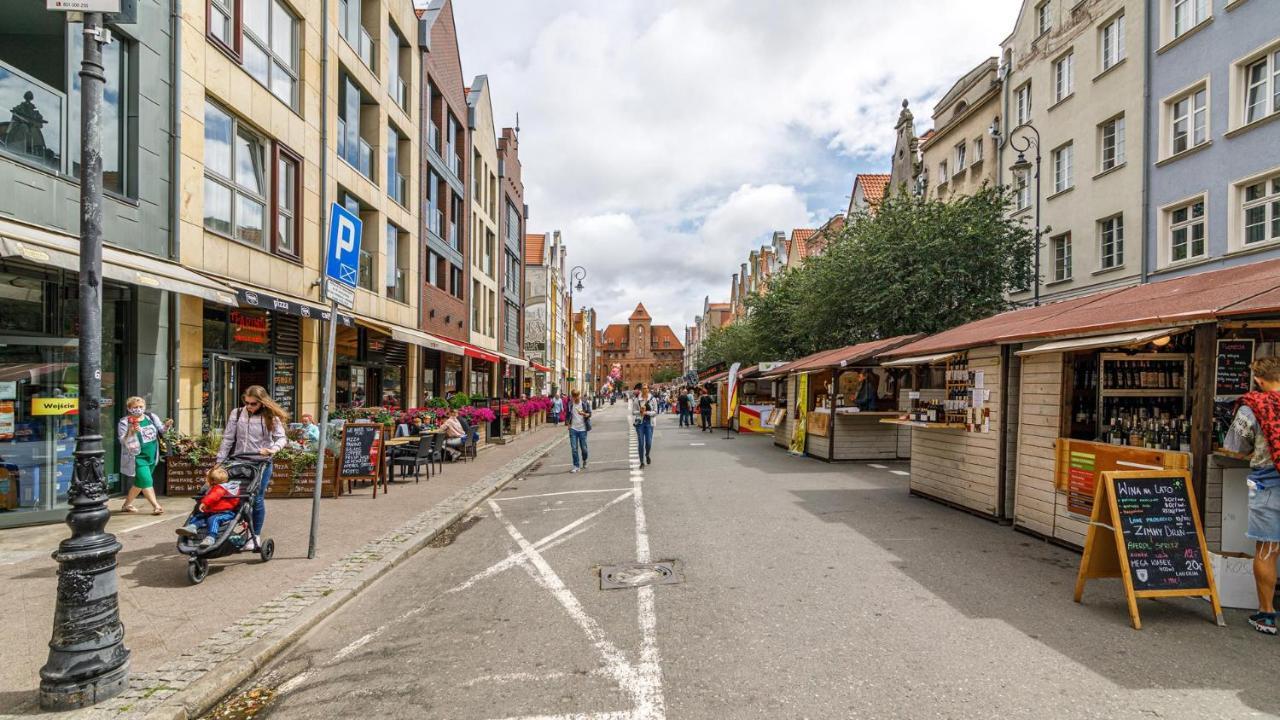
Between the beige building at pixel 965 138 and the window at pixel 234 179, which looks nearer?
the window at pixel 234 179

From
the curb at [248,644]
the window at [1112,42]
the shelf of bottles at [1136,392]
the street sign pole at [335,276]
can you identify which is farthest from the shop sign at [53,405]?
the window at [1112,42]

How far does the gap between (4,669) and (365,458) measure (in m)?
6.94

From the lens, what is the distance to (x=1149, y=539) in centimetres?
518

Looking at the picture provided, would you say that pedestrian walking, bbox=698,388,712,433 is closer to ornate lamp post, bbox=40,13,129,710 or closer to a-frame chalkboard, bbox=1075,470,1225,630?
a-frame chalkboard, bbox=1075,470,1225,630

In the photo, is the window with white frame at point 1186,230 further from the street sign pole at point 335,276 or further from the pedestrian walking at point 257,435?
the pedestrian walking at point 257,435

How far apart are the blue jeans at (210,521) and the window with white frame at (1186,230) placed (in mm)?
20836

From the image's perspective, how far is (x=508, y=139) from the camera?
Answer: 1535 inches

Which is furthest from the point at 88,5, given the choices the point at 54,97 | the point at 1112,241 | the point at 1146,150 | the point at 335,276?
the point at 1112,241

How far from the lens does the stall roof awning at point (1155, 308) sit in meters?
5.45

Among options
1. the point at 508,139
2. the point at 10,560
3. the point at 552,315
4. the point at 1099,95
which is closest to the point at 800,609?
the point at 10,560

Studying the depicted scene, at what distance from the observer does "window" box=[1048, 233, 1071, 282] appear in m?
22.0

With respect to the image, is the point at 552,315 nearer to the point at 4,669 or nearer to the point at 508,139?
→ the point at 508,139

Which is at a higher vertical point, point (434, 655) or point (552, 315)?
point (552, 315)

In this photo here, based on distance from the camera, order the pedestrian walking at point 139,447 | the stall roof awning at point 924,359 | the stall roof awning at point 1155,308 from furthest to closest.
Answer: the stall roof awning at point 924,359
the pedestrian walking at point 139,447
the stall roof awning at point 1155,308
